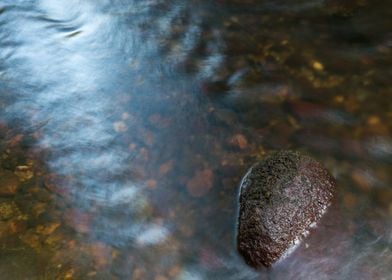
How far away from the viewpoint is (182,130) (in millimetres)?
3812

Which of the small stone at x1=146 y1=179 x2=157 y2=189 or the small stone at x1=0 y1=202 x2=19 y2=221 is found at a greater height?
the small stone at x1=0 y1=202 x2=19 y2=221

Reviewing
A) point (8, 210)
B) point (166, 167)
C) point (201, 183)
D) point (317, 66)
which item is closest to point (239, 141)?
point (201, 183)

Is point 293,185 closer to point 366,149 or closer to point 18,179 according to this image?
point 366,149

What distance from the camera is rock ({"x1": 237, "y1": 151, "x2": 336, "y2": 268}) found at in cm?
281

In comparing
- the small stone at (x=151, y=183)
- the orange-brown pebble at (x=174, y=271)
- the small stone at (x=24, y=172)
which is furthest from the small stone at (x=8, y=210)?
the orange-brown pebble at (x=174, y=271)

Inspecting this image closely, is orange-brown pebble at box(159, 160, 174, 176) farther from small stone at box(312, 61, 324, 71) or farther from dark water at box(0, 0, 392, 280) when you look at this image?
small stone at box(312, 61, 324, 71)

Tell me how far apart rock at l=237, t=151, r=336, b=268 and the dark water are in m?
0.09

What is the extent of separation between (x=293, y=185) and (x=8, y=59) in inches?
141

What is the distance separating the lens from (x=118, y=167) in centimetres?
362

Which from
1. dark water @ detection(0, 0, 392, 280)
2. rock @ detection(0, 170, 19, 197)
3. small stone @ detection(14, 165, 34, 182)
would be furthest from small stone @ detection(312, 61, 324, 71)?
rock @ detection(0, 170, 19, 197)

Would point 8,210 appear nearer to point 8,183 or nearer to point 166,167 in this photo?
point 8,183

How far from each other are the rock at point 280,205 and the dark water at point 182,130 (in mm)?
92

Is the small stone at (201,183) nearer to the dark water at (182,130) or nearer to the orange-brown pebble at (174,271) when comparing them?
the dark water at (182,130)

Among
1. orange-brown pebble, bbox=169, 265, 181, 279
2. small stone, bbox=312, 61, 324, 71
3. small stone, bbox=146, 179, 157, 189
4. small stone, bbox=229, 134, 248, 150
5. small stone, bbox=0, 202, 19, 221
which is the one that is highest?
small stone, bbox=312, 61, 324, 71
